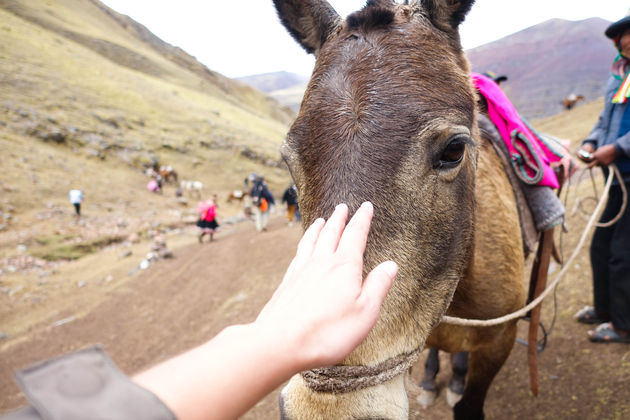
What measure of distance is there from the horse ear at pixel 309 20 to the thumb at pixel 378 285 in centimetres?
197

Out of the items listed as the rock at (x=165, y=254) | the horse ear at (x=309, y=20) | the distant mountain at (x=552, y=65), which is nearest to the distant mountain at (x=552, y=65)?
the distant mountain at (x=552, y=65)

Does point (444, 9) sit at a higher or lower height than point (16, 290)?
higher

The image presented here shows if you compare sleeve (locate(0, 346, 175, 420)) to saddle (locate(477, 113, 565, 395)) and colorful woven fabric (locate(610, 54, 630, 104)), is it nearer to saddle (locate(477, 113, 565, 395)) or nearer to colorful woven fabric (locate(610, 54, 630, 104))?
saddle (locate(477, 113, 565, 395))

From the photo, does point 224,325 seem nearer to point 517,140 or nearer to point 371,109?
point 517,140

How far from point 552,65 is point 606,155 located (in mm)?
62670

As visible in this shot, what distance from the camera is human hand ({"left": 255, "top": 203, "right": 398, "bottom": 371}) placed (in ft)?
2.74

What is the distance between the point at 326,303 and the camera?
89 centimetres

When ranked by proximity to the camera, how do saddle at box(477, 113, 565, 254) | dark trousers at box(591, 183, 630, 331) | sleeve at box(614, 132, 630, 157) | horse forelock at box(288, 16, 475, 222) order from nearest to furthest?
horse forelock at box(288, 16, 475, 222) < saddle at box(477, 113, 565, 254) < sleeve at box(614, 132, 630, 157) < dark trousers at box(591, 183, 630, 331)

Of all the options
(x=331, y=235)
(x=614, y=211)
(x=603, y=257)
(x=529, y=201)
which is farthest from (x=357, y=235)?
(x=603, y=257)

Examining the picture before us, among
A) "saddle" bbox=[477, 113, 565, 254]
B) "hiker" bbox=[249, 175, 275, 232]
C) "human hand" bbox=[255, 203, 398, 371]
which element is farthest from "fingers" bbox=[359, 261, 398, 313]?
"hiker" bbox=[249, 175, 275, 232]

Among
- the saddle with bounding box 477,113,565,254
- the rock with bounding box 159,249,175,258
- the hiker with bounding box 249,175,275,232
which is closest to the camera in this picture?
the saddle with bounding box 477,113,565,254

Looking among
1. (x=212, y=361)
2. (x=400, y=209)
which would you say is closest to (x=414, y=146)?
(x=400, y=209)

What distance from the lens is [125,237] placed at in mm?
15977

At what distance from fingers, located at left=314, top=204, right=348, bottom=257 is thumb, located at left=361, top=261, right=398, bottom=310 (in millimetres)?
157
